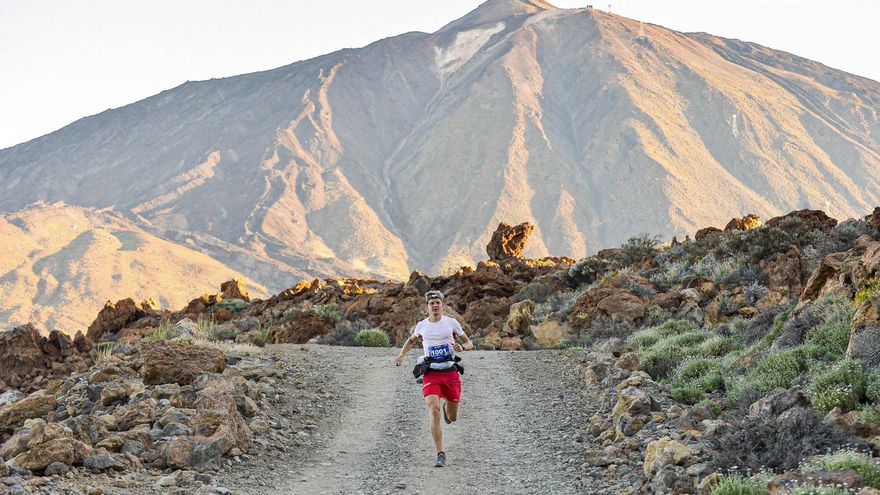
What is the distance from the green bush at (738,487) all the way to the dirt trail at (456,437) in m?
2.12

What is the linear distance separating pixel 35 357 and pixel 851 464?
2065 centimetres

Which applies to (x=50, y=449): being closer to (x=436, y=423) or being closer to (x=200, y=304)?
(x=436, y=423)

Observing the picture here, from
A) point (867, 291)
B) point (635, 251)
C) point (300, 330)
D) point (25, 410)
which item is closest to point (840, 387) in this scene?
point (867, 291)

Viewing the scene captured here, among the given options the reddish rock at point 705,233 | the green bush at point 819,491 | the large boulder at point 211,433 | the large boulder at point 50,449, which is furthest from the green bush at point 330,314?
the green bush at point 819,491

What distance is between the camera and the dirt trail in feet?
30.2

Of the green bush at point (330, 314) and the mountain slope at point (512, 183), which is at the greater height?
the mountain slope at point (512, 183)

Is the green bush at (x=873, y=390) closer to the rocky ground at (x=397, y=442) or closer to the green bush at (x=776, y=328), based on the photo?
the rocky ground at (x=397, y=442)

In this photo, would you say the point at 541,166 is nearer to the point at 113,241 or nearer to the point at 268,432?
the point at 113,241

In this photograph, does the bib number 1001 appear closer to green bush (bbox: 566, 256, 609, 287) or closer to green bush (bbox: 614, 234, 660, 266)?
green bush (bbox: 566, 256, 609, 287)

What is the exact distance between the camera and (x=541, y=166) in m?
166

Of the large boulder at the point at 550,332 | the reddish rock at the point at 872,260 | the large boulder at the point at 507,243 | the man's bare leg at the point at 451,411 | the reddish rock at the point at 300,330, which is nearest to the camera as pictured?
the man's bare leg at the point at 451,411

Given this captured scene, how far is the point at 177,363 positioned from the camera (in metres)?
12.7

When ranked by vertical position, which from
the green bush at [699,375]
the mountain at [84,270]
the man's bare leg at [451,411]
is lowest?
the man's bare leg at [451,411]

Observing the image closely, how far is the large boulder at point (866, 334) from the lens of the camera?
9312mm
